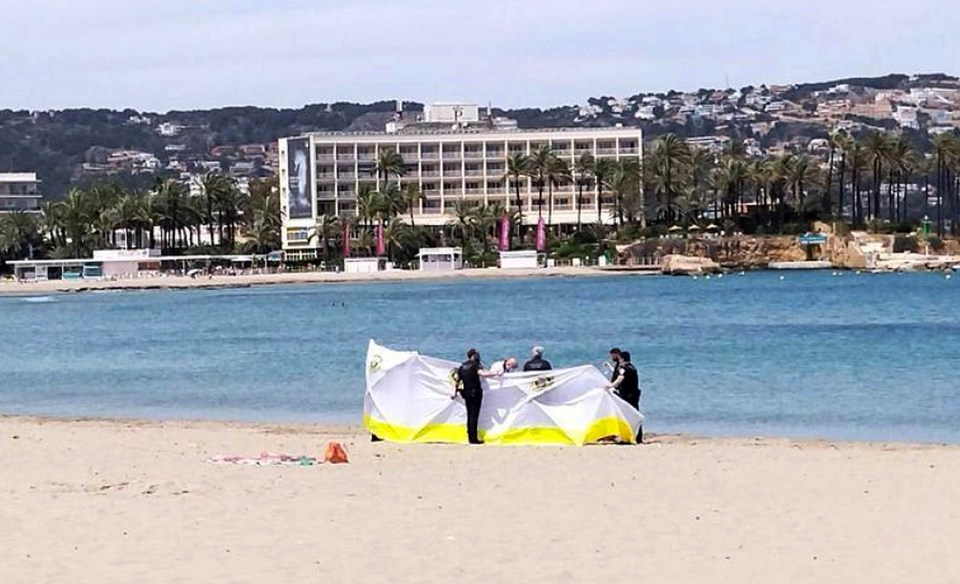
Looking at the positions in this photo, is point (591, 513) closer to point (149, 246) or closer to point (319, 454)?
point (319, 454)

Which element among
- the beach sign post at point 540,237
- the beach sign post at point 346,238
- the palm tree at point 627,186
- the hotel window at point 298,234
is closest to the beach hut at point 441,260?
the beach sign post at point 540,237

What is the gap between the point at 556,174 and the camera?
7092 inches

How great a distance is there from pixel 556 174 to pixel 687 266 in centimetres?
2553

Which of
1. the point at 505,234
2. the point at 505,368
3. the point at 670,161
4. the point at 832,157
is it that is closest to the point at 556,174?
the point at 670,161

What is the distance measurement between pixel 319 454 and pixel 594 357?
31541 mm

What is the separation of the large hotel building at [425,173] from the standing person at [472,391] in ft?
527

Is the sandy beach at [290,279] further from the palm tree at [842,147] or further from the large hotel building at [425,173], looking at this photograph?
the palm tree at [842,147]

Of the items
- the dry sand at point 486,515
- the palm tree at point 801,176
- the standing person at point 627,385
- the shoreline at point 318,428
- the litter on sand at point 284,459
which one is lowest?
the shoreline at point 318,428

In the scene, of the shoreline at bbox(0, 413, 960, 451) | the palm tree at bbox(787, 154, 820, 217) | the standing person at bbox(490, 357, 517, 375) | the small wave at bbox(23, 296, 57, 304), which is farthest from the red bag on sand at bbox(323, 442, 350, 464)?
the palm tree at bbox(787, 154, 820, 217)

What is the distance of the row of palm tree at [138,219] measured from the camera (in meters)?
185

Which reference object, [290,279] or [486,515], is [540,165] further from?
[486,515]

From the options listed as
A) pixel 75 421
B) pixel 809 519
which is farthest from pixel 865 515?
pixel 75 421

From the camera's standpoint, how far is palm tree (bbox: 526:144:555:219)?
178m

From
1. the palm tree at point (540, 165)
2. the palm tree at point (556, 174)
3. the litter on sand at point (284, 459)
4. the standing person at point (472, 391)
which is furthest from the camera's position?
the palm tree at point (556, 174)
